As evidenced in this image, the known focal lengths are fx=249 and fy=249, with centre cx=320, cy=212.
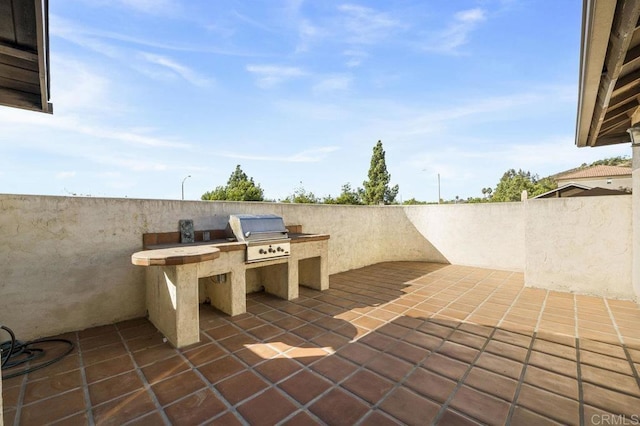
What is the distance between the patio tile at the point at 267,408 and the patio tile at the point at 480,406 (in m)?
1.38

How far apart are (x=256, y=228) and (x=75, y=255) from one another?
97.0 inches

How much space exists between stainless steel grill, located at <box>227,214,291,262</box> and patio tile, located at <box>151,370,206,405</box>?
5.70ft

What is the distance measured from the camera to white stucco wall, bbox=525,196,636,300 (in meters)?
4.69

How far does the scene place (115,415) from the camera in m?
1.95

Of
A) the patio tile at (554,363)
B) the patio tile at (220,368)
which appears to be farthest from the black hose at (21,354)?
the patio tile at (554,363)

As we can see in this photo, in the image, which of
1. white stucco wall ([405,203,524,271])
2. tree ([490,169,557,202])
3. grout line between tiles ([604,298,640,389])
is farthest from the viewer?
tree ([490,169,557,202])

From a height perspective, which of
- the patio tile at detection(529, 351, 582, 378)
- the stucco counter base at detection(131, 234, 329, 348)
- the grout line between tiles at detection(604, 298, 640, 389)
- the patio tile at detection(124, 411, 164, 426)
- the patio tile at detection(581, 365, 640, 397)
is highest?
the stucco counter base at detection(131, 234, 329, 348)

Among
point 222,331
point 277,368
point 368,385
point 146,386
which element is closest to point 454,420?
point 368,385

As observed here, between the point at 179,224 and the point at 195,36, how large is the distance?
500 centimetres

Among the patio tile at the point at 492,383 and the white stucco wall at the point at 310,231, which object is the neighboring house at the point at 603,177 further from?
the patio tile at the point at 492,383

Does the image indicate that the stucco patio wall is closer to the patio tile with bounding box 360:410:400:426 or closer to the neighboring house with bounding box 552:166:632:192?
the patio tile with bounding box 360:410:400:426

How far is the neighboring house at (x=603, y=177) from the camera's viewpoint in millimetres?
24191

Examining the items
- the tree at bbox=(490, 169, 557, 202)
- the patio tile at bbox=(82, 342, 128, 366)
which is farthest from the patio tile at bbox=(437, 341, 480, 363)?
the tree at bbox=(490, 169, 557, 202)

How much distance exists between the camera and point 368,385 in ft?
7.52
